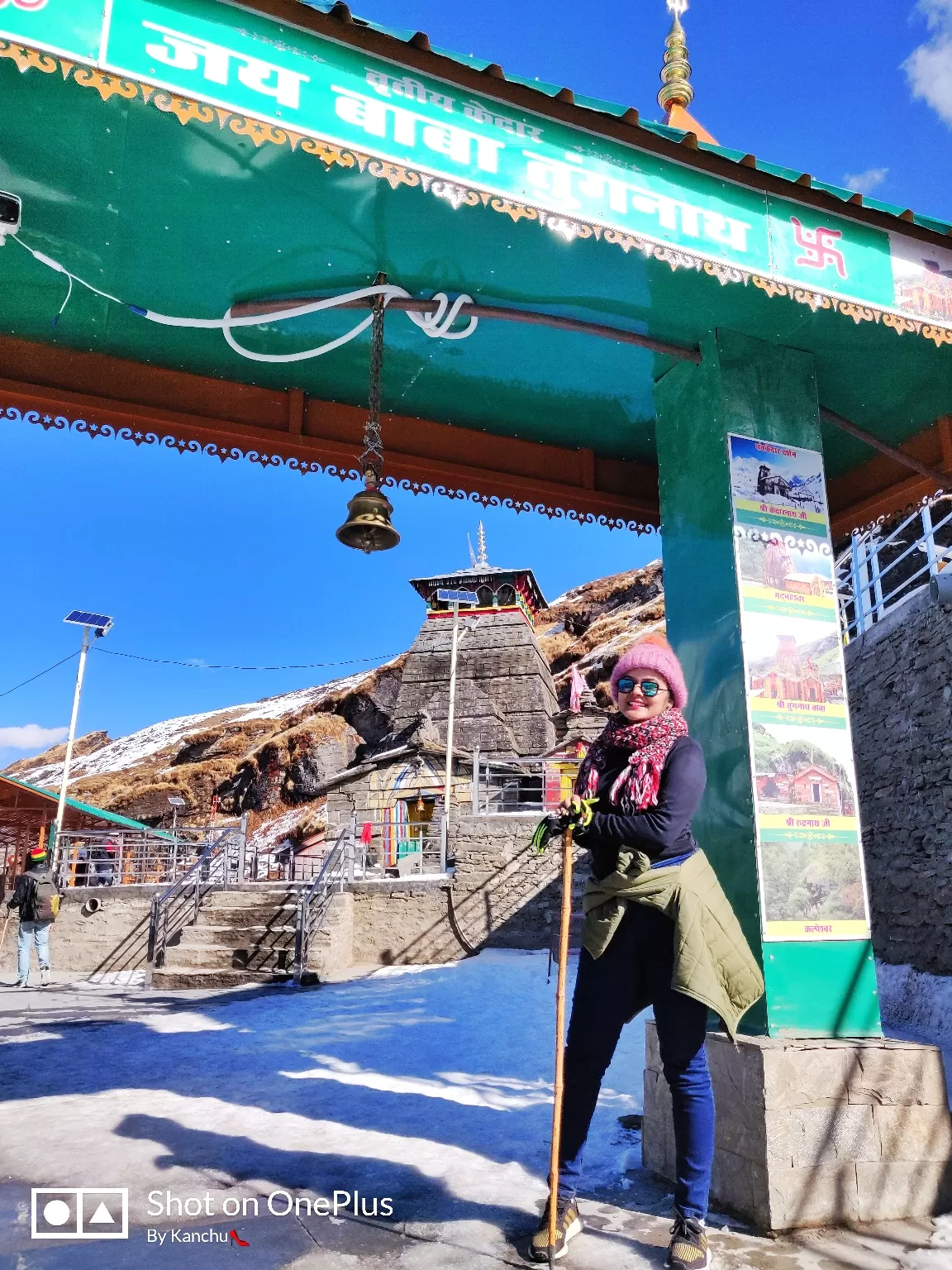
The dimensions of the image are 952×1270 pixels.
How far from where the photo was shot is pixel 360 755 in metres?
40.2

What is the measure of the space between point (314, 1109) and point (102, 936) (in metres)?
11.7

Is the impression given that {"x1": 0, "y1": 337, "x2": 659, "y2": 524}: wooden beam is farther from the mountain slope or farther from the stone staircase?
the mountain slope

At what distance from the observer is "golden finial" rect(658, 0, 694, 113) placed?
526cm

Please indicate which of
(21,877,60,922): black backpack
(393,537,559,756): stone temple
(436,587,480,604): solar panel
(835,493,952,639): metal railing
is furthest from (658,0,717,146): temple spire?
(393,537,559,756): stone temple

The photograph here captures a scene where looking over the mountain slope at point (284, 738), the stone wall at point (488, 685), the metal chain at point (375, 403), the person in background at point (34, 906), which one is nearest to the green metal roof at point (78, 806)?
the person in background at point (34, 906)

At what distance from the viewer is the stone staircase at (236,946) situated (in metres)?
10.9

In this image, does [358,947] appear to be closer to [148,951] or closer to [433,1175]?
[148,951]

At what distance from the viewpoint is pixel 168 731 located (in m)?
62.5

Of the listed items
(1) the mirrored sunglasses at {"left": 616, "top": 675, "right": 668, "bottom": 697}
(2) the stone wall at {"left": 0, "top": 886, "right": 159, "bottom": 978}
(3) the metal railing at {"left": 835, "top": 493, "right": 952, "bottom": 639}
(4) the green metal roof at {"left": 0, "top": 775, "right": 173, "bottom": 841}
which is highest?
(3) the metal railing at {"left": 835, "top": 493, "right": 952, "bottom": 639}

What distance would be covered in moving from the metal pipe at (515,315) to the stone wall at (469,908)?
36.8 ft

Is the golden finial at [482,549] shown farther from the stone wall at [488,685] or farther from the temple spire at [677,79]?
the temple spire at [677,79]

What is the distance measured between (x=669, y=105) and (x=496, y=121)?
274 centimetres

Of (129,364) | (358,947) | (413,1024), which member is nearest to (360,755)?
(358,947)

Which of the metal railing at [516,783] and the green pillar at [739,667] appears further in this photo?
the metal railing at [516,783]
